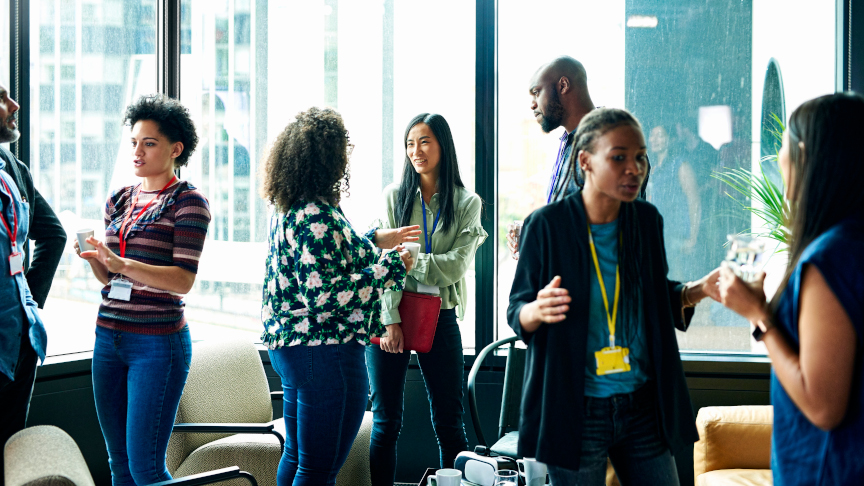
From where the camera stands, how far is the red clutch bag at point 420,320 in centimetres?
274

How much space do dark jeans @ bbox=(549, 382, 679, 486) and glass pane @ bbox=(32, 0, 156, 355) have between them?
2857mm

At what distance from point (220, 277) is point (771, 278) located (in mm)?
3108

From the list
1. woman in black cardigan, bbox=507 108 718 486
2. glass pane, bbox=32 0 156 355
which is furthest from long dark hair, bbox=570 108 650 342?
glass pane, bbox=32 0 156 355

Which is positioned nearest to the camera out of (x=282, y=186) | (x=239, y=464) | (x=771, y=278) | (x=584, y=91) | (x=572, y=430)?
(x=572, y=430)

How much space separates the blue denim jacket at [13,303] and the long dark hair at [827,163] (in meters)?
2.11

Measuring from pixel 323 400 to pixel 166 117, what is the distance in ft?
4.00

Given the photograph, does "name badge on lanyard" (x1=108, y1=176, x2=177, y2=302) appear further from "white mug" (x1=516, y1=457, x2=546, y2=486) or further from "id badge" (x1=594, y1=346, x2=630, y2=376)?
"id badge" (x1=594, y1=346, x2=630, y2=376)

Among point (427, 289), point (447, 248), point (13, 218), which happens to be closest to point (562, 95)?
point (447, 248)

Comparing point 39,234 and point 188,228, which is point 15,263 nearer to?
point 39,234

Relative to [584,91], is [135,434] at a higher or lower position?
lower

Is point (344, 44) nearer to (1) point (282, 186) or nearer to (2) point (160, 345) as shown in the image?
(1) point (282, 186)

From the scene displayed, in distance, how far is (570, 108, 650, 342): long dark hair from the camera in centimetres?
162

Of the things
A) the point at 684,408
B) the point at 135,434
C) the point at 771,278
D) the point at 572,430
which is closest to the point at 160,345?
the point at 135,434

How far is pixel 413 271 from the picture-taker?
286cm
